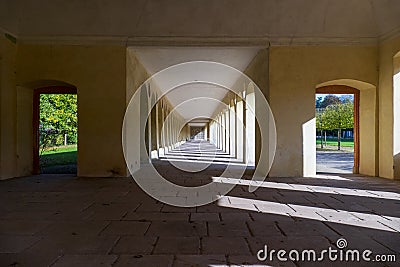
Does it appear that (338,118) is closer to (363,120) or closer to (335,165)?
(335,165)

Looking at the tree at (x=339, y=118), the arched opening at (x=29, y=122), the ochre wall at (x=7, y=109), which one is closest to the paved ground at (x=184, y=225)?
the ochre wall at (x=7, y=109)

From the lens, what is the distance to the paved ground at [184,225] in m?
2.73

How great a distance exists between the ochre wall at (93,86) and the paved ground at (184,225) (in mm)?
1762

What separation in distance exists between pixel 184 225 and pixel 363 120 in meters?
6.65

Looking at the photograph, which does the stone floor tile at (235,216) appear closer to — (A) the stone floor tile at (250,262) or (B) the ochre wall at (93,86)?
(A) the stone floor tile at (250,262)

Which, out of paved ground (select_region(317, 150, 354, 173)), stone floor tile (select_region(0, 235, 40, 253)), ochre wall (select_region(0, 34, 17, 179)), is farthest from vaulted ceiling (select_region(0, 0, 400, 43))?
stone floor tile (select_region(0, 235, 40, 253))

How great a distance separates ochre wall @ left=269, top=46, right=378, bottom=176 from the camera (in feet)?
25.9

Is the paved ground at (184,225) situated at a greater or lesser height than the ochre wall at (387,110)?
lesser

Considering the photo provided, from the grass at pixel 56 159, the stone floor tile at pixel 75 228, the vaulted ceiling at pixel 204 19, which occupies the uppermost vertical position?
the vaulted ceiling at pixel 204 19

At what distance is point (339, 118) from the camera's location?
2625 cm

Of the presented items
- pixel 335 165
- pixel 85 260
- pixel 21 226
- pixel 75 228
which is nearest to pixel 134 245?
pixel 85 260

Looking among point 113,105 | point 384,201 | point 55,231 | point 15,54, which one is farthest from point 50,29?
point 384,201

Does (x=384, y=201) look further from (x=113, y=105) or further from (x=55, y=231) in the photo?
(x=113, y=105)

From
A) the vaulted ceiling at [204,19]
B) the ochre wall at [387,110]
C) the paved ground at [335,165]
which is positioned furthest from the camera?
the paved ground at [335,165]
